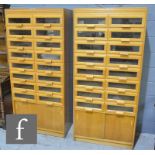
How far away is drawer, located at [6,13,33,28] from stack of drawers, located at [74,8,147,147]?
0.51m

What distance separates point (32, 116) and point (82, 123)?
2.07 ft

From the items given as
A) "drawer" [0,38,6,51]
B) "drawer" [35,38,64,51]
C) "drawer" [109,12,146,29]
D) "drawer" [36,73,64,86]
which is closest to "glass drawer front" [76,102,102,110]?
"drawer" [36,73,64,86]

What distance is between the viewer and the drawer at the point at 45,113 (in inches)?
106

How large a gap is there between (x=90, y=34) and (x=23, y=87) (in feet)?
3.40

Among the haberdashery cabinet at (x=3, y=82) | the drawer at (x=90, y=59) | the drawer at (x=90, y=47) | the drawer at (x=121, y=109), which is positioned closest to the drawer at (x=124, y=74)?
the drawer at (x=90, y=59)

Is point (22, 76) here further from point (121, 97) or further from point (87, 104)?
point (121, 97)

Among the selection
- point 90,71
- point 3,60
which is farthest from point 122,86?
point 3,60

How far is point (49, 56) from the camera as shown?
250 cm

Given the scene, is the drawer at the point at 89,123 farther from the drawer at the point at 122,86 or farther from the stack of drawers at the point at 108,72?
the drawer at the point at 122,86

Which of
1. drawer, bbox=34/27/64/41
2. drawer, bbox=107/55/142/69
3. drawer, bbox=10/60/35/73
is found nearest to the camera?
drawer, bbox=107/55/142/69

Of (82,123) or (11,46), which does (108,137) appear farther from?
(11,46)

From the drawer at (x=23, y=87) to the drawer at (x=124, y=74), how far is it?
0.91m

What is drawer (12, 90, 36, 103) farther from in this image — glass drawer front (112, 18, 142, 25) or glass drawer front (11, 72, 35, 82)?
glass drawer front (112, 18, 142, 25)

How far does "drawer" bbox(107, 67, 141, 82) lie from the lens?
2.28 m
